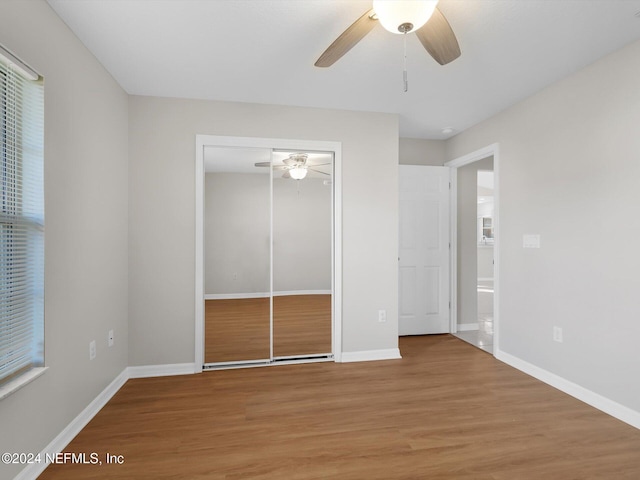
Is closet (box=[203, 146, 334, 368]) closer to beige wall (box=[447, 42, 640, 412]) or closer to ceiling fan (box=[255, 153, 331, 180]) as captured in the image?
ceiling fan (box=[255, 153, 331, 180])

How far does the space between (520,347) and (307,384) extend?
211 centimetres

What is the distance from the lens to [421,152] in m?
4.44

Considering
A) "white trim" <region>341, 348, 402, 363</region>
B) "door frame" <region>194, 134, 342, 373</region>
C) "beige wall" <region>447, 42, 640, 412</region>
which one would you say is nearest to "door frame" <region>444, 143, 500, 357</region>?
"beige wall" <region>447, 42, 640, 412</region>

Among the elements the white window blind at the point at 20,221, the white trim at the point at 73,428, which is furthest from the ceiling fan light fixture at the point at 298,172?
the white trim at the point at 73,428

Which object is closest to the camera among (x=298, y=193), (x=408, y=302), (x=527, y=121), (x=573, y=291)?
(x=573, y=291)

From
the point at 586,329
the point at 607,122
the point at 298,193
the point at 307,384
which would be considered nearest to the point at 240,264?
the point at 298,193

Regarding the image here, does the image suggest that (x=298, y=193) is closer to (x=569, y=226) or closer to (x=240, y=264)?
(x=240, y=264)

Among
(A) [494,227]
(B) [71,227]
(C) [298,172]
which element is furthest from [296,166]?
(A) [494,227]

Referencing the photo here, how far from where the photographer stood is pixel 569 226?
2697 mm

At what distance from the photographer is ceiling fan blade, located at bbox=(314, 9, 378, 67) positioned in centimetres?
168

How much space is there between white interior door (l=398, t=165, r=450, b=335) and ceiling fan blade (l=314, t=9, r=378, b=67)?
2.43m

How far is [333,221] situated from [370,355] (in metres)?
1.46

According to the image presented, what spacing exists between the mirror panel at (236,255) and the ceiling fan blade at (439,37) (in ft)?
6.11

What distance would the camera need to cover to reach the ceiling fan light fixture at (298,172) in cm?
339
